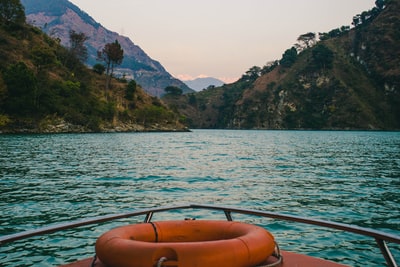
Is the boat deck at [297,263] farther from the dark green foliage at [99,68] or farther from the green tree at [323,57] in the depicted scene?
the green tree at [323,57]

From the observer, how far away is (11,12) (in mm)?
101875

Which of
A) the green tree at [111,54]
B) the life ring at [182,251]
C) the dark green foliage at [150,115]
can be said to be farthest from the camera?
the green tree at [111,54]

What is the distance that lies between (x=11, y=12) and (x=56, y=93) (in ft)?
117

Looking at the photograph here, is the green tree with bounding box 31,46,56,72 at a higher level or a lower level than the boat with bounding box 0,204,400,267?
higher

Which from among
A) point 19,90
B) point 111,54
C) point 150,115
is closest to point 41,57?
point 19,90

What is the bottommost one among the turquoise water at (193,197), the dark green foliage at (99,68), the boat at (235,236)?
the turquoise water at (193,197)

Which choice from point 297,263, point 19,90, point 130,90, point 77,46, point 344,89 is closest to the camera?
point 297,263

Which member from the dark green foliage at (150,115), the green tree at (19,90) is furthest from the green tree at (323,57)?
the green tree at (19,90)

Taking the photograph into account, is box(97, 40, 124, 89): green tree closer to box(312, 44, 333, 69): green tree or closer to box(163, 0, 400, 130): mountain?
box(163, 0, 400, 130): mountain

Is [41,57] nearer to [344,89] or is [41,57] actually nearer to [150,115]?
[150,115]

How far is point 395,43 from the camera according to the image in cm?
17425

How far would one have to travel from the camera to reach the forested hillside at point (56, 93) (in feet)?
247

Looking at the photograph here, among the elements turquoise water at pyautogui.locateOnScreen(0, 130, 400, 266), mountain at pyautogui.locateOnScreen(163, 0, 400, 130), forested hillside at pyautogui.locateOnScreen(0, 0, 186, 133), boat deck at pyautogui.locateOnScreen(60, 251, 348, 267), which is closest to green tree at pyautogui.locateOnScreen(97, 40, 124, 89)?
forested hillside at pyautogui.locateOnScreen(0, 0, 186, 133)

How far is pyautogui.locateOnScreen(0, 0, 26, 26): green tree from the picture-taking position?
99438 mm
